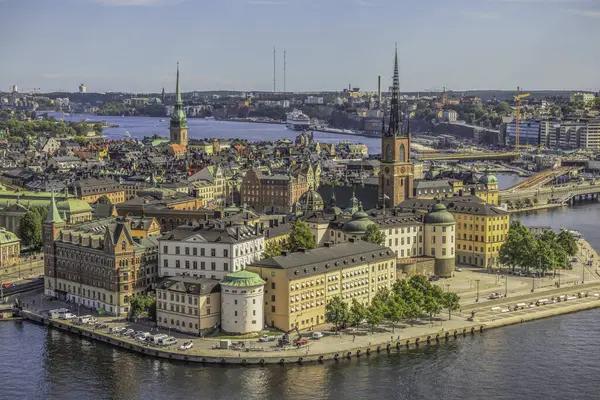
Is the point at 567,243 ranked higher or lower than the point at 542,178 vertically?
lower

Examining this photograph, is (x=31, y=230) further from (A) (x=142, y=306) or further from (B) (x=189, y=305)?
(B) (x=189, y=305)

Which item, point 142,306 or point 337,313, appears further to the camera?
point 142,306

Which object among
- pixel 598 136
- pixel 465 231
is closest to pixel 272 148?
pixel 598 136

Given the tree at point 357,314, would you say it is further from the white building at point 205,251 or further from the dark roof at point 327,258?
the white building at point 205,251

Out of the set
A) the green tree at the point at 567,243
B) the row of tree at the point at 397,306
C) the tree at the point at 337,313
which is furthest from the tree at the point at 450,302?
the green tree at the point at 567,243

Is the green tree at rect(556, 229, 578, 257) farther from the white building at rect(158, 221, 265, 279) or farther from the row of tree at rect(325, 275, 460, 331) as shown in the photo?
the white building at rect(158, 221, 265, 279)

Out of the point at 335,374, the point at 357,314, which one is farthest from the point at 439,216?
the point at 335,374

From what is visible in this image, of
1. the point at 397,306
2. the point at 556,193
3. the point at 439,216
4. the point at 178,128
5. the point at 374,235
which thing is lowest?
the point at 397,306
